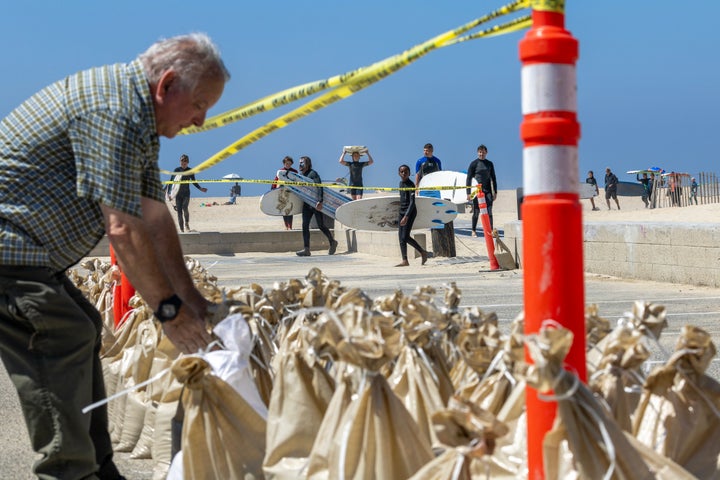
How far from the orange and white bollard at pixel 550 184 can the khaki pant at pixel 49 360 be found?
150 centimetres

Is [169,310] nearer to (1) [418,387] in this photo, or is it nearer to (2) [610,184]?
(1) [418,387]

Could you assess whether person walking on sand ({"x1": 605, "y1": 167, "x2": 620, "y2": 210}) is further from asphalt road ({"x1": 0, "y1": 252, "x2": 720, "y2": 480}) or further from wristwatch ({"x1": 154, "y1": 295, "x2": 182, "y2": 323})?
wristwatch ({"x1": 154, "y1": 295, "x2": 182, "y2": 323})

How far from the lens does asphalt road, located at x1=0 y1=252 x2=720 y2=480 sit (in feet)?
17.4

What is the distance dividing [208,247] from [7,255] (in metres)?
21.6

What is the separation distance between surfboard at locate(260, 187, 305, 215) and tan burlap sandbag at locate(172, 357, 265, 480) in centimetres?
2197

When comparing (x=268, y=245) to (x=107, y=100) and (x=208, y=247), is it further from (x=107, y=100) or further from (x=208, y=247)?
(x=107, y=100)

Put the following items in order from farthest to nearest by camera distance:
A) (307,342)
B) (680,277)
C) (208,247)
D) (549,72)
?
1. (208,247)
2. (680,277)
3. (307,342)
4. (549,72)

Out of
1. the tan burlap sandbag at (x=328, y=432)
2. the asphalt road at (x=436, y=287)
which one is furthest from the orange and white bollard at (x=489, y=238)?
the tan burlap sandbag at (x=328, y=432)

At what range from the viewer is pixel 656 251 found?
1312 centimetres

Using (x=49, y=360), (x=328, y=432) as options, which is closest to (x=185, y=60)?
(x=49, y=360)

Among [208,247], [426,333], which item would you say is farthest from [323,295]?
[208,247]

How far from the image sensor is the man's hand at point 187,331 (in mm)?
3385

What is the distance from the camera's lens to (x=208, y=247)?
80.9 ft

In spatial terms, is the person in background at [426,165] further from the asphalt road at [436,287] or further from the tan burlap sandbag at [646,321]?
the tan burlap sandbag at [646,321]
